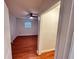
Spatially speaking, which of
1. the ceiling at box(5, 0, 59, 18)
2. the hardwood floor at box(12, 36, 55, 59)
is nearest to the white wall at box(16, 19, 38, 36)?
the hardwood floor at box(12, 36, 55, 59)

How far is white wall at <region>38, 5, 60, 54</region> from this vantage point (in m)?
3.61

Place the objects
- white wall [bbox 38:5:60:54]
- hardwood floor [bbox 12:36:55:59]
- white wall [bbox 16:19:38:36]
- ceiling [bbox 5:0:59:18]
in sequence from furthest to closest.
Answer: white wall [bbox 16:19:38:36], white wall [bbox 38:5:60:54], hardwood floor [bbox 12:36:55:59], ceiling [bbox 5:0:59:18]

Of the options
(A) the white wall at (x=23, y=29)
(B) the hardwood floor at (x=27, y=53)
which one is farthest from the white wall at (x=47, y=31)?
(A) the white wall at (x=23, y=29)

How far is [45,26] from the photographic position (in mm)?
3689

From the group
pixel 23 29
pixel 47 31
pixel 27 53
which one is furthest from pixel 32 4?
pixel 23 29

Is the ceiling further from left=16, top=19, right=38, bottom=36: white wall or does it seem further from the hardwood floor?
left=16, top=19, right=38, bottom=36: white wall

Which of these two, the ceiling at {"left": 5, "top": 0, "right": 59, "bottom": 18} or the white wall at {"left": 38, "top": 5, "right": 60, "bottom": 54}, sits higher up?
the ceiling at {"left": 5, "top": 0, "right": 59, "bottom": 18}

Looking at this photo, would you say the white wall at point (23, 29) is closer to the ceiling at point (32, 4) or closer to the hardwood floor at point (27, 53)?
the hardwood floor at point (27, 53)

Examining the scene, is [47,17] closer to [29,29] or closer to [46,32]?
[46,32]

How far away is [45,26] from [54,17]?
642mm

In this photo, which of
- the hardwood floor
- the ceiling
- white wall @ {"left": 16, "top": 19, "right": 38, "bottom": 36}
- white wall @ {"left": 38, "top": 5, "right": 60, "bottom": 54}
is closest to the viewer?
the ceiling

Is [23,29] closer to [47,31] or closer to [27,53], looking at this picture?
[27,53]

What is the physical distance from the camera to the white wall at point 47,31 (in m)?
3.61
